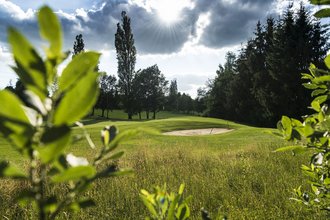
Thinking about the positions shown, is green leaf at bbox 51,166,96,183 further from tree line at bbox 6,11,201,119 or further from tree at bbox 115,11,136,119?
tree at bbox 115,11,136,119

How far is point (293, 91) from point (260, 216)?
28.8 m

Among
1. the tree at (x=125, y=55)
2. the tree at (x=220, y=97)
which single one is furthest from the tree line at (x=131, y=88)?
the tree at (x=220, y=97)

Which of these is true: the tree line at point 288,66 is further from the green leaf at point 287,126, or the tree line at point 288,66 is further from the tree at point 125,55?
the green leaf at point 287,126

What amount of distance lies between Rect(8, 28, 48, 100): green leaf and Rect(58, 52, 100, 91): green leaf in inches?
1.4

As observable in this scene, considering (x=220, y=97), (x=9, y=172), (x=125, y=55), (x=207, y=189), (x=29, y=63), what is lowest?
(x=207, y=189)

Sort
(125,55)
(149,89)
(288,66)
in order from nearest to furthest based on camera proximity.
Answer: (288,66)
(125,55)
(149,89)

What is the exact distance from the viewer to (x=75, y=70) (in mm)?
415

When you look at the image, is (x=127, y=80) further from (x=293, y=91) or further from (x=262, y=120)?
(x=293, y=91)

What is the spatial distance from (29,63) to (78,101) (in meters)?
0.07

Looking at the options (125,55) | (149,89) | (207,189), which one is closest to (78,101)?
(207,189)

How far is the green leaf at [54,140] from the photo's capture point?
1.13 feet

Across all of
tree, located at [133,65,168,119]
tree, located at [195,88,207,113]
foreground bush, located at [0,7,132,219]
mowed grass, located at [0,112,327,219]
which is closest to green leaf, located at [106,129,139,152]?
foreground bush, located at [0,7,132,219]

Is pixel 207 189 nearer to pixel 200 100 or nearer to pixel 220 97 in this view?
pixel 220 97

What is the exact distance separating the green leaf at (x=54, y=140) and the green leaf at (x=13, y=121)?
2 cm
